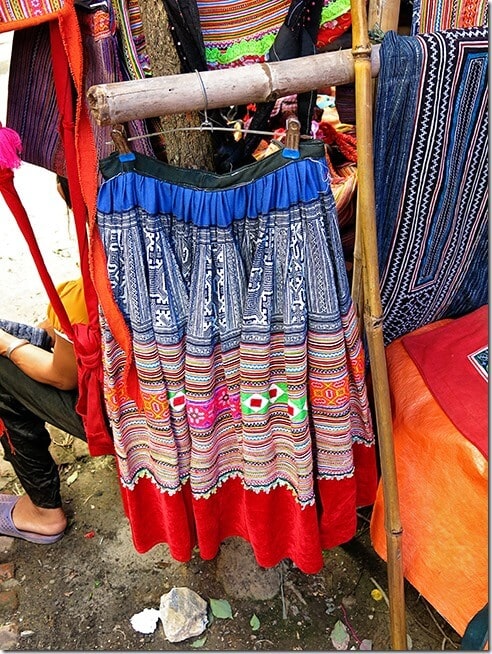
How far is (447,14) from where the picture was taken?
5.84 feet

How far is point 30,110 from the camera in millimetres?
1789

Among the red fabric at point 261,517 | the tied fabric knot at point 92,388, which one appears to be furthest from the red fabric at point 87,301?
the red fabric at point 261,517

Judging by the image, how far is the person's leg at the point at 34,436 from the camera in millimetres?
2102

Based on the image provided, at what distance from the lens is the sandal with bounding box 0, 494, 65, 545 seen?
2406mm

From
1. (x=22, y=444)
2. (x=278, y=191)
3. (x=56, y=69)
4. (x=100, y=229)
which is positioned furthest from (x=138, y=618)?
(x=56, y=69)

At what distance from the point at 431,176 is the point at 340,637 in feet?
4.74

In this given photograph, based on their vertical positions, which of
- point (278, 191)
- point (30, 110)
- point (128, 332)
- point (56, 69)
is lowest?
point (128, 332)

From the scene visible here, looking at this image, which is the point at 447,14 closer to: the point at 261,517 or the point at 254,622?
the point at 261,517

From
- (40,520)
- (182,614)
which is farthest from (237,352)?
(40,520)

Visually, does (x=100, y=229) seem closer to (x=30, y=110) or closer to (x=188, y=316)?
(x=188, y=316)

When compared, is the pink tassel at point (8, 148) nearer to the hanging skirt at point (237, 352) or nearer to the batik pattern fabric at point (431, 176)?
the hanging skirt at point (237, 352)

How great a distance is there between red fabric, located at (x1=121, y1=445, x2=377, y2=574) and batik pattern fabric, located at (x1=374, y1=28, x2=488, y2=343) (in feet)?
1.64

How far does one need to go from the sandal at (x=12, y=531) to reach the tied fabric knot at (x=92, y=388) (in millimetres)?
632

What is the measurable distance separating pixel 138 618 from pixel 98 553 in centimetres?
33
